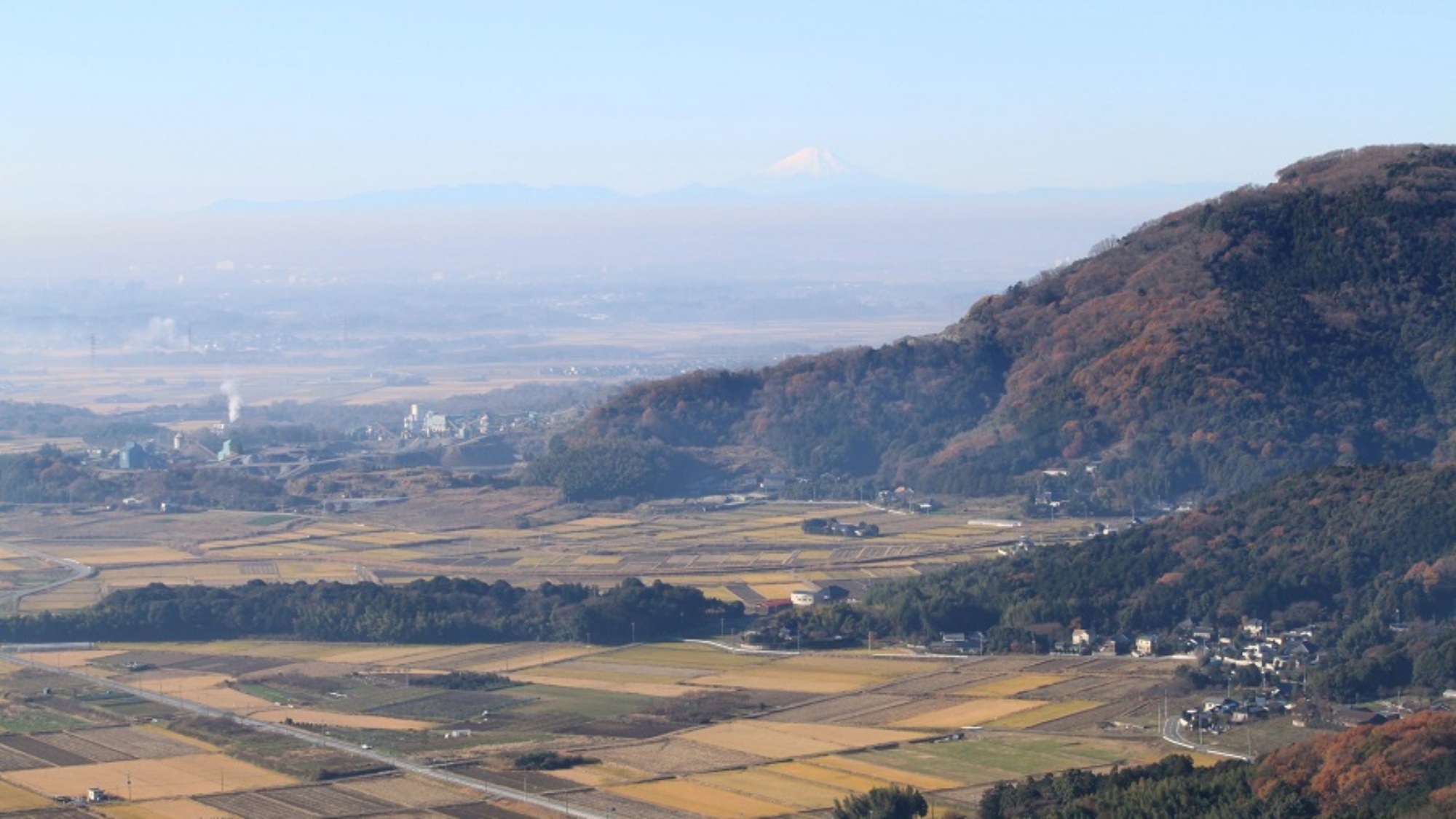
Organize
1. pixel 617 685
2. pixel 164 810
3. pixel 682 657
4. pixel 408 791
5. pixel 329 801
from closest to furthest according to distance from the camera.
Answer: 1. pixel 164 810
2. pixel 329 801
3. pixel 408 791
4. pixel 617 685
5. pixel 682 657

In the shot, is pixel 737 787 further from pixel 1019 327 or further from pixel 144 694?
pixel 1019 327

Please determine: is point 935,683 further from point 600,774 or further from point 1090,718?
point 600,774

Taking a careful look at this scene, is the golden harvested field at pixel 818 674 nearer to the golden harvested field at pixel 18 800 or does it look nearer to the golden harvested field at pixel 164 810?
the golden harvested field at pixel 164 810

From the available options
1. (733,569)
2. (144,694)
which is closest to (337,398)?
(733,569)

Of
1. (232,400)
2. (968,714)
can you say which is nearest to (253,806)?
(968,714)

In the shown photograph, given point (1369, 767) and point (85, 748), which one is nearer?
point (1369, 767)

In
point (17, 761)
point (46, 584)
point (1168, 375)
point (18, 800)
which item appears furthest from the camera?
point (1168, 375)

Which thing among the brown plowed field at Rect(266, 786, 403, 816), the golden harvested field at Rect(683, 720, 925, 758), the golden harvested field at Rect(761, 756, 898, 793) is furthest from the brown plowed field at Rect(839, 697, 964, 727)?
the brown plowed field at Rect(266, 786, 403, 816)
